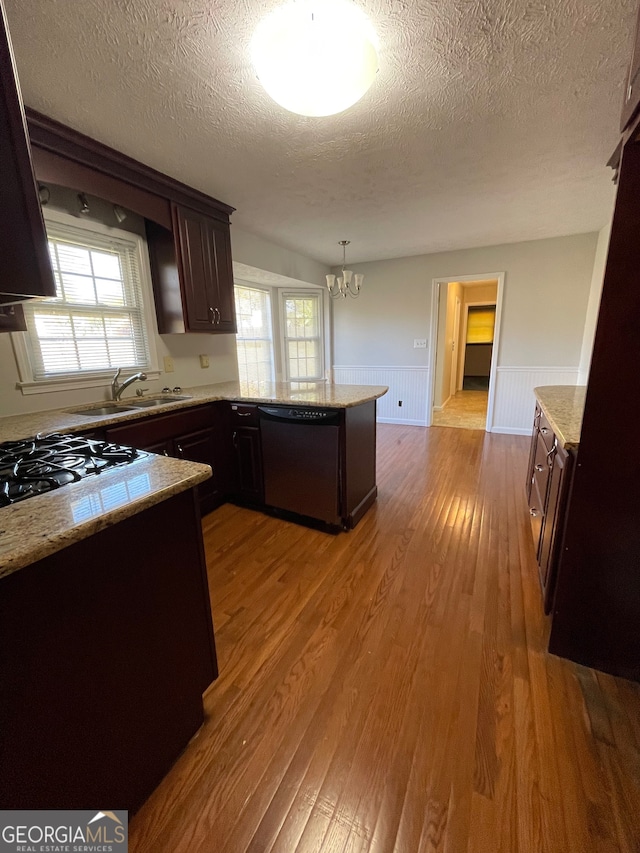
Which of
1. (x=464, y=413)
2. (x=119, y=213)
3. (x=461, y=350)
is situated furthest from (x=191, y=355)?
(x=461, y=350)

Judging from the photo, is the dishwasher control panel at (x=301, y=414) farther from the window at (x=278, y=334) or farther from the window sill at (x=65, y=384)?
the window at (x=278, y=334)

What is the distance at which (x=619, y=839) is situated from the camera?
0.89 metres

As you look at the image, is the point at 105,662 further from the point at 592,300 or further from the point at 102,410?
the point at 592,300

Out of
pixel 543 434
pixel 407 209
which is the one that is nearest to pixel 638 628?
pixel 543 434

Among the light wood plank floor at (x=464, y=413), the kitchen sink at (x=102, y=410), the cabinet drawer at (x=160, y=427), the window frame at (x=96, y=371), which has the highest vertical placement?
the window frame at (x=96, y=371)

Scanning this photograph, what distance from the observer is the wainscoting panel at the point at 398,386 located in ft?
16.6

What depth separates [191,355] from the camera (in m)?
3.11

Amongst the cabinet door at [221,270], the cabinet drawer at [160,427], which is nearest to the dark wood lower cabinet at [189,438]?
the cabinet drawer at [160,427]

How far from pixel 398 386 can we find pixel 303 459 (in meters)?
3.26

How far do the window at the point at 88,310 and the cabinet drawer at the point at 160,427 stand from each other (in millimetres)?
699

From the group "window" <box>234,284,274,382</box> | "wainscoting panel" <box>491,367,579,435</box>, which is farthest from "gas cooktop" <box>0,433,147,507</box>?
"wainscoting panel" <box>491,367,579,435</box>

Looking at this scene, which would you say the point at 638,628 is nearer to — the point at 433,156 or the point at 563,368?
the point at 433,156

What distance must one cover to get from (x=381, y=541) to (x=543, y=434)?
1175mm

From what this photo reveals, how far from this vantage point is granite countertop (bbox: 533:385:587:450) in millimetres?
1346
